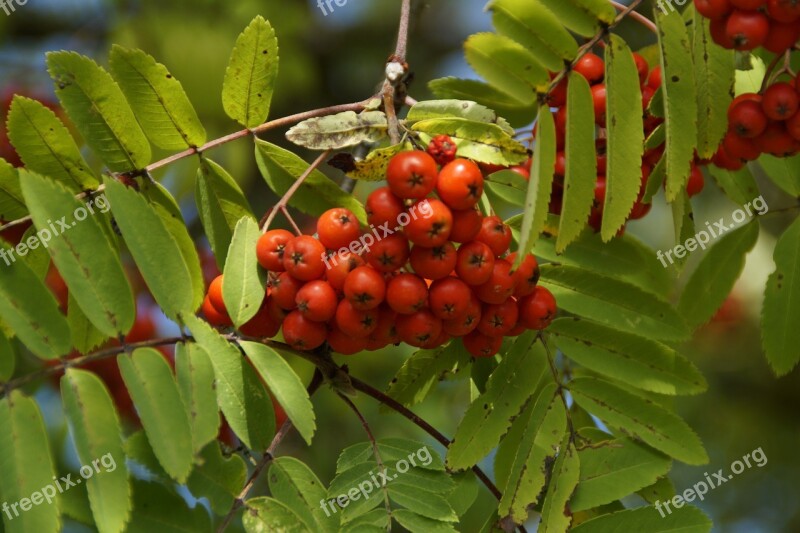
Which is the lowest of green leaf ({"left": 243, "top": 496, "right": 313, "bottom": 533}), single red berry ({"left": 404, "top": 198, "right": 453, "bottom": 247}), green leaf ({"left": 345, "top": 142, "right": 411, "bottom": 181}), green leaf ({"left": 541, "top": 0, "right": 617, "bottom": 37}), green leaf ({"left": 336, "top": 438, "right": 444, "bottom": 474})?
green leaf ({"left": 243, "top": 496, "right": 313, "bottom": 533})

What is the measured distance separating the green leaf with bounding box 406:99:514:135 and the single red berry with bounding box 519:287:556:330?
0.31 meters

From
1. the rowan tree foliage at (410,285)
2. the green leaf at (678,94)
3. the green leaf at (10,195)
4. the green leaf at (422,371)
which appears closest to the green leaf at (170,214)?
the rowan tree foliage at (410,285)

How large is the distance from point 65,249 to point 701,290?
133 centimetres

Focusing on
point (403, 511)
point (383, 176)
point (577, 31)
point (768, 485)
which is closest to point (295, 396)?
point (403, 511)

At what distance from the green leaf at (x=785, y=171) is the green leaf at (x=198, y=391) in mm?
1361

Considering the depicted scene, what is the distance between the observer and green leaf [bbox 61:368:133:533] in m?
1.42

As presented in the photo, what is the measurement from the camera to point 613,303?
5.98ft

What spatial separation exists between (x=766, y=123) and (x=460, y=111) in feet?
1.87

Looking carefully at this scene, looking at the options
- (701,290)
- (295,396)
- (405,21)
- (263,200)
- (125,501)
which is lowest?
(125,501)

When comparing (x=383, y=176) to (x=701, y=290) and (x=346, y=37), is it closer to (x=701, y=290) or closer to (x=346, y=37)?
(x=701, y=290)

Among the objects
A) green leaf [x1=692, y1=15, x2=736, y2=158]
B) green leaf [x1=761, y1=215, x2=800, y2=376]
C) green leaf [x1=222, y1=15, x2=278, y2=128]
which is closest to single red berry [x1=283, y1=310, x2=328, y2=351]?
green leaf [x1=222, y1=15, x2=278, y2=128]

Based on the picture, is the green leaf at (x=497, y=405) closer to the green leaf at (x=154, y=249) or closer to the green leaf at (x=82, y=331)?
the green leaf at (x=154, y=249)

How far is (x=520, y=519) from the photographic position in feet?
5.48

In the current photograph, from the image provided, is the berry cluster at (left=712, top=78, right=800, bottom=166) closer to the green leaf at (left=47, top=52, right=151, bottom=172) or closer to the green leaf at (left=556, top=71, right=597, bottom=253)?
the green leaf at (left=556, top=71, right=597, bottom=253)
